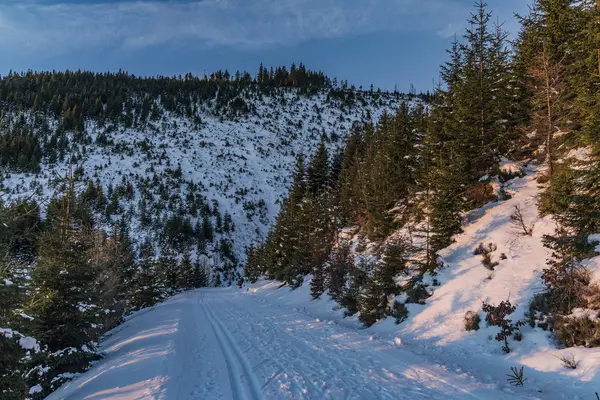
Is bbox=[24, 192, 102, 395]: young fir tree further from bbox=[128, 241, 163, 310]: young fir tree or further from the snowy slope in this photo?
bbox=[128, 241, 163, 310]: young fir tree

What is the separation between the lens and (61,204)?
550 inches

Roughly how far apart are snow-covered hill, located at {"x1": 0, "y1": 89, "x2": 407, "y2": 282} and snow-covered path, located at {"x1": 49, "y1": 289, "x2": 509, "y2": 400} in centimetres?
9223

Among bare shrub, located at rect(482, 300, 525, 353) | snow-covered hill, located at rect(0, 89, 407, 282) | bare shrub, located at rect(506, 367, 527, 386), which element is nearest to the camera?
bare shrub, located at rect(506, 367, 527, 386)

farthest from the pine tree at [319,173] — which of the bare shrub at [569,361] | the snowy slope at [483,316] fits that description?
the bare shrub at [569,361]

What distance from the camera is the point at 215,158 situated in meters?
141

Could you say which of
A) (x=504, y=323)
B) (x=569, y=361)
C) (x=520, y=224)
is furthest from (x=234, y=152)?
(x=569, y=361)

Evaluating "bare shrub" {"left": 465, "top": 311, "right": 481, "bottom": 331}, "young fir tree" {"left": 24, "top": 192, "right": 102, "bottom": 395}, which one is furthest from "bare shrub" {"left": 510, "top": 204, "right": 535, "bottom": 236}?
"young fir tree" {"left": 24, "top": 192, "right": 102, "bottom": 395}

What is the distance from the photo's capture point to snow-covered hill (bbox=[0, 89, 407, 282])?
355 ft

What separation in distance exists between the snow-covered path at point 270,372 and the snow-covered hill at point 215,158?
9223 centimetres

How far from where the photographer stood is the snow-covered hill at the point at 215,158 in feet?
355

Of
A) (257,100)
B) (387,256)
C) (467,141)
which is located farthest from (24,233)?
(257,100)

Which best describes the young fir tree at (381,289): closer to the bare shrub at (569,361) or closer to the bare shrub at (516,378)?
the bare shrub at (516,378)

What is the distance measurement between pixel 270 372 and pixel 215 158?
457 ft

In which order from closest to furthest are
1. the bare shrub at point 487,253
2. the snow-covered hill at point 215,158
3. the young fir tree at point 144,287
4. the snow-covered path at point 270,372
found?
the snow-covered path at point 270,372 < the bare shrub at point 487,253 < the young fir tree at point 144,287 < the snow-covered hill at point 215,158
